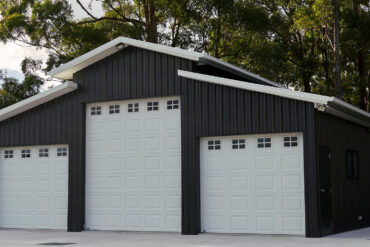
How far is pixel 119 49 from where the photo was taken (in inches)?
648

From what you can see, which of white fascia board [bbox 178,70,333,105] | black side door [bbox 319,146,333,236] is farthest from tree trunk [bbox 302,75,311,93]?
white fascia board [bbox 178,70,333,105]

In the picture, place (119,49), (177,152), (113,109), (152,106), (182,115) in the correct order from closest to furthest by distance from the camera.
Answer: (182,115) → (177,152) → (152,106) → (119,49) → (113,109)

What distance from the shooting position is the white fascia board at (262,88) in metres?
13.2

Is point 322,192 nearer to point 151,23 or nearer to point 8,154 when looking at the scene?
point 8,154

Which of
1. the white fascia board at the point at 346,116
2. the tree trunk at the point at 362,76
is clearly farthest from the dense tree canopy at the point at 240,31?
the white fascia board at the point at 346,116

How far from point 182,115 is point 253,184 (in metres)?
2.56

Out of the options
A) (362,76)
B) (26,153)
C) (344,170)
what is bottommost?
(344,170)

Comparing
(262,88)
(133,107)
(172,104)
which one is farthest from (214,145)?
(133,107)

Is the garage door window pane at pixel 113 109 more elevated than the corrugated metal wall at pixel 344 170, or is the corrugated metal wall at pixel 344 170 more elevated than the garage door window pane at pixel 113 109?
the garage door window pane at pixel 113 109

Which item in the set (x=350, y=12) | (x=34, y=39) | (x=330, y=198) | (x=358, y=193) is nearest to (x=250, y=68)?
(x=350, y=12)

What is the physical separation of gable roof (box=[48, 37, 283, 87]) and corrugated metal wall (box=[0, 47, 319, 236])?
20cm

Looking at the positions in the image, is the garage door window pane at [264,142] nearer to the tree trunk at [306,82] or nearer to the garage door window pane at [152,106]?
the garage door window pane at [152,106]

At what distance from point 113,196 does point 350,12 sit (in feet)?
59.4

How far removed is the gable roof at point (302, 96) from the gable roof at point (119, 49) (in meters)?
0.50
